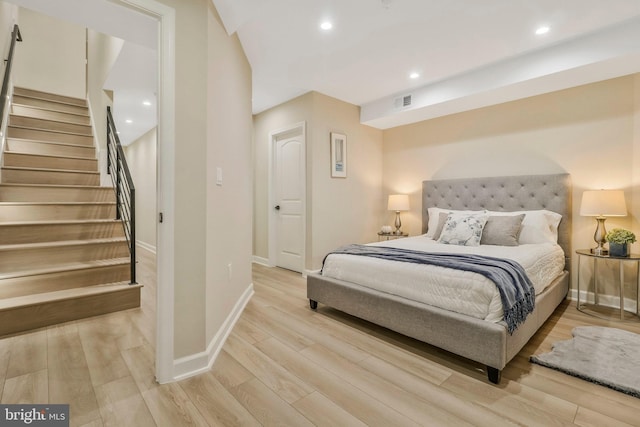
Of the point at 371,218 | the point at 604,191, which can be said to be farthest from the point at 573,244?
the point at 371,218

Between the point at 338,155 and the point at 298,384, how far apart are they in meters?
3.18

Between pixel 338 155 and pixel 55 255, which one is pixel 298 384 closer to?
pixel 55 255

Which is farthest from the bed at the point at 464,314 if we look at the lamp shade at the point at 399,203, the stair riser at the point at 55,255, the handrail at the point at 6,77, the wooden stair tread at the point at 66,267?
the handrail at the point at 6,77

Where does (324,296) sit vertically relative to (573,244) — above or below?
below

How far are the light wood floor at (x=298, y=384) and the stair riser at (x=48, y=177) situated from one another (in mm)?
1991

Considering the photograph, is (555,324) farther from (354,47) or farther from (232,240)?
(354,47)

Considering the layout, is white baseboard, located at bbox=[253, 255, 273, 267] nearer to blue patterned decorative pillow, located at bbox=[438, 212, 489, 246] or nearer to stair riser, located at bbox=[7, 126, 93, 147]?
blue patterned decorative pillow, located at bbox=[438, 212, 489, 246]

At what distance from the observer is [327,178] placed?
4129 mm

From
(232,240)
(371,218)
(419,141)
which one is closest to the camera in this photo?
(232,240)

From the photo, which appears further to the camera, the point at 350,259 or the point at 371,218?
the point at 371,218

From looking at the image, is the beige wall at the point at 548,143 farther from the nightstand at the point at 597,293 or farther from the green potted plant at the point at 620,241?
the green potted plant at the point at 620,241

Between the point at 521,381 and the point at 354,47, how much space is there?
295 cm

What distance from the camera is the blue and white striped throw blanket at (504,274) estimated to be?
1.76 m

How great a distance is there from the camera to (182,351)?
172 centimetres
